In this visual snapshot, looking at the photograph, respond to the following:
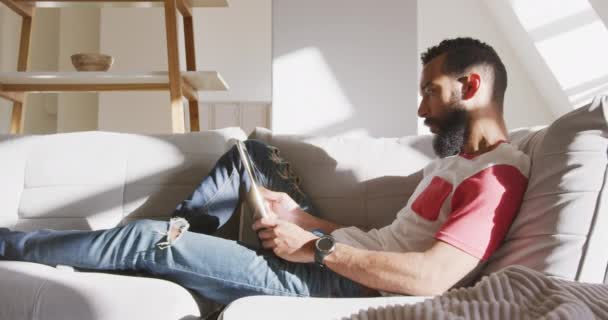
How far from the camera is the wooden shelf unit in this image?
275 cm

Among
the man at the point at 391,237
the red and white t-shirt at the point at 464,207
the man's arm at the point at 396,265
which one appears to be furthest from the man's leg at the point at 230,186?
the man's arm at the point at 396,265

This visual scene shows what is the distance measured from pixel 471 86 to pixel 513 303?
32.0 inches

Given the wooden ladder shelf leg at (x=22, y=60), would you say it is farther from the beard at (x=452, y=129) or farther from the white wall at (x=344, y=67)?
the beard at (x=452, y=129)

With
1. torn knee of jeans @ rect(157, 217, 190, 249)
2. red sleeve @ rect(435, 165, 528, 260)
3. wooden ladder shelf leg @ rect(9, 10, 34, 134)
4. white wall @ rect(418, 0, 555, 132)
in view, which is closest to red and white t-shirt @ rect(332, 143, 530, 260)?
red sleeve @ rect(435, 165, 528, 260)

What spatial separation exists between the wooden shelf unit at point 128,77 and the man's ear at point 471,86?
1.46 meters

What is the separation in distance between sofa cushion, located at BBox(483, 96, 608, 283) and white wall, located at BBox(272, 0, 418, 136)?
3.28 feet

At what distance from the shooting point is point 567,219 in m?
1.21

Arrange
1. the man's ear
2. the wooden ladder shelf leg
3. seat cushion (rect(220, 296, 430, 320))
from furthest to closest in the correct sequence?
1. the wooden ladder shelf leg
2. the man's ear
3. seat cushion (rect(220, 296, 430, 320))

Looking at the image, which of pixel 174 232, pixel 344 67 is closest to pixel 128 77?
pixel 344 67

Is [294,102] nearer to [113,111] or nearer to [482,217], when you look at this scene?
[482,217]

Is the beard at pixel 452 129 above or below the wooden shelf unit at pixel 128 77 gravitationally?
below

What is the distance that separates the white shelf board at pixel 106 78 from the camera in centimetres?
286

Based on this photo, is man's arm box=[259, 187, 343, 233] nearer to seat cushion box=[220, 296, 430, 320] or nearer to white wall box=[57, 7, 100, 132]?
seat cushion box=[220, 296, 430, 320]

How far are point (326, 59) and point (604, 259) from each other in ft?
4.35
